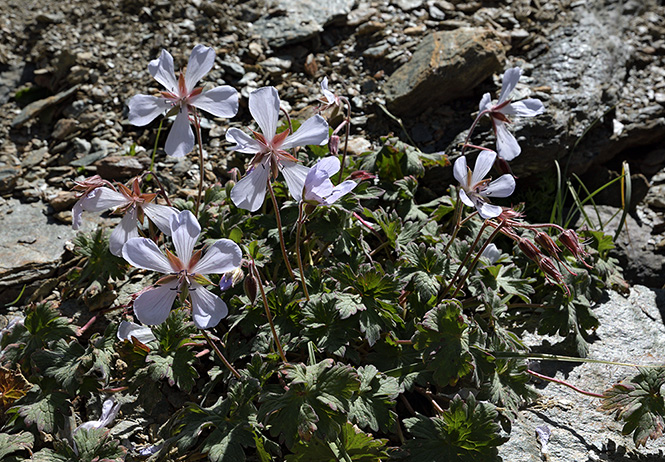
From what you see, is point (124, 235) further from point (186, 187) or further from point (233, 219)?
point (186, 187)

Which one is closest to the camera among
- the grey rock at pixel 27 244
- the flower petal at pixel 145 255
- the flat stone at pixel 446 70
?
the flower petal at pixel 145 255

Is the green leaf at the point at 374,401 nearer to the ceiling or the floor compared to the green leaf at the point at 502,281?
nearer to the floor

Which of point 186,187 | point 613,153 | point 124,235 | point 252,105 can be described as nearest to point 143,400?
point 124,235

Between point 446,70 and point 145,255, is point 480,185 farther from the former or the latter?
point 446,70

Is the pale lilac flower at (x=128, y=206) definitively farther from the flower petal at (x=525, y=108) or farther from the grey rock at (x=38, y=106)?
the grey rock at (x=38, y=106)

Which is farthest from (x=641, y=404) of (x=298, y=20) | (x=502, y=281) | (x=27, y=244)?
(x=298, y=20)

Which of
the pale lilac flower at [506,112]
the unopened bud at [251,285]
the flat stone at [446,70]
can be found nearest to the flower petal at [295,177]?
the unopened bud at [251,285]
